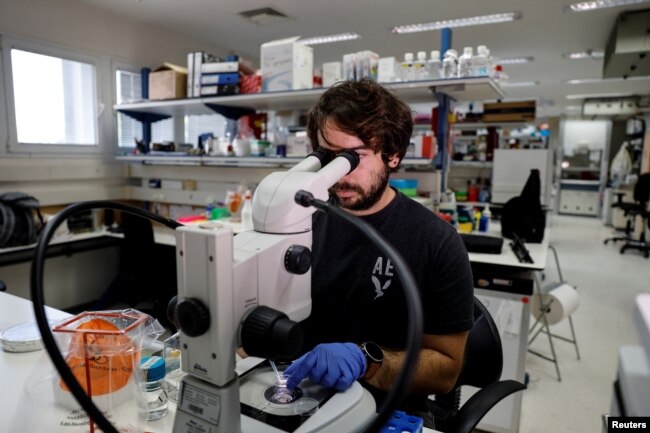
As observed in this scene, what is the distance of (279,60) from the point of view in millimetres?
2938

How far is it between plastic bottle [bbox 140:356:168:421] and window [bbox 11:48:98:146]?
3257 millimetres

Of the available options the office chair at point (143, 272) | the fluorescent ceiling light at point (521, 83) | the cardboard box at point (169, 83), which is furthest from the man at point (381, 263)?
the fluorescent ceiling light at point (521, 83)

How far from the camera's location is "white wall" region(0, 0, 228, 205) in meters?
A: 3.28

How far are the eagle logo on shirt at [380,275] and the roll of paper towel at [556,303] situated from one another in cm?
175

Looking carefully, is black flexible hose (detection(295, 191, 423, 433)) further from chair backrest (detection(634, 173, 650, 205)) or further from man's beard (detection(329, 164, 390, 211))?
chair backrest (detection(634, 173, 650, 205))

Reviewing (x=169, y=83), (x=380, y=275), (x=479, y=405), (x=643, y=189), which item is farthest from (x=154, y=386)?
(x=643, y=189)

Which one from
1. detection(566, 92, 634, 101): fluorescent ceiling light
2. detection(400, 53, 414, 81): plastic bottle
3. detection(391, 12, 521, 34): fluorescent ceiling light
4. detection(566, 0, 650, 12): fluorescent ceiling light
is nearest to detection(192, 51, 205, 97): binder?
detection(400, 53, 414, 81): plastic bottle

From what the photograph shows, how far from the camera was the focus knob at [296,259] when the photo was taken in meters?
0.63

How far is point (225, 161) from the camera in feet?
11.0

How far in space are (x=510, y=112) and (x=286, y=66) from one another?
327 centimetres

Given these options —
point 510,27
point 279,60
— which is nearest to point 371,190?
point 279,60

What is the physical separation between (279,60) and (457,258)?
2.22 metres

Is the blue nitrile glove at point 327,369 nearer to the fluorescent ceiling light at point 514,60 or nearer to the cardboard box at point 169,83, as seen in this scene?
the cardboard box at point 169,83

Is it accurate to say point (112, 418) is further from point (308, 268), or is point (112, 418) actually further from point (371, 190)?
point (371, 190)
